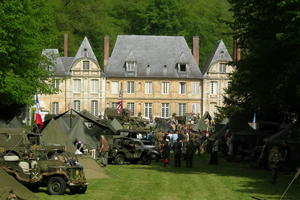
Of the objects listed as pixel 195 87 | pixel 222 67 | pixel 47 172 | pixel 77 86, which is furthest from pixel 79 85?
pixel 47 172

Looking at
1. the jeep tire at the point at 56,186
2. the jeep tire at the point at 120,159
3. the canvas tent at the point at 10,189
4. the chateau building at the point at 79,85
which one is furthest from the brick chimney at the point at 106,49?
the canvas tent at the point at 10,189

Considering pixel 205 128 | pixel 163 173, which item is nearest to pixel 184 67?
pixel 205 128

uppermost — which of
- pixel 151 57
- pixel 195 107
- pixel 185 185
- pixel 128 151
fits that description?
pixel 151 57

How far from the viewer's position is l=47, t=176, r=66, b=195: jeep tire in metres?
22.2

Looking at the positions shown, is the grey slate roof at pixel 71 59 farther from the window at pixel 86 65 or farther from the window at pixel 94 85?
the window at pixel 94 85

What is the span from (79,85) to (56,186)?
60.7 metres

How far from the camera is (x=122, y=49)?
83062 millimetres

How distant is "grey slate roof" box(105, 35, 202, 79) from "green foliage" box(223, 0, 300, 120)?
50.1 metres

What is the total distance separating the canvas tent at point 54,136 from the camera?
109 ft

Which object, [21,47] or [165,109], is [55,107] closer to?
[165,109]

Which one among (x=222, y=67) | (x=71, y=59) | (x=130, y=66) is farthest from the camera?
(x=222, y=67)

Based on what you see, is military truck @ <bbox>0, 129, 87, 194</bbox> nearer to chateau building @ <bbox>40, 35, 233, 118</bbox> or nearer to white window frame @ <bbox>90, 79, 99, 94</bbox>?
chateau building @ <bbox>40, 35, 233, 118</bbox>

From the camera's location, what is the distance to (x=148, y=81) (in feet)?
274

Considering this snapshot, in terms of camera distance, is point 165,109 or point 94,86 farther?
point 165,109
